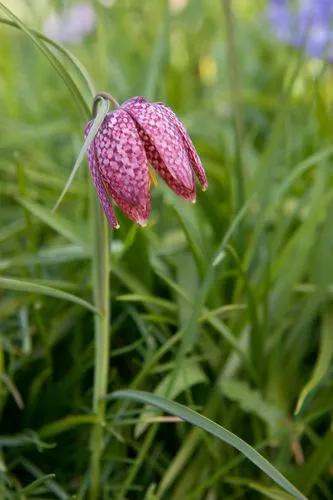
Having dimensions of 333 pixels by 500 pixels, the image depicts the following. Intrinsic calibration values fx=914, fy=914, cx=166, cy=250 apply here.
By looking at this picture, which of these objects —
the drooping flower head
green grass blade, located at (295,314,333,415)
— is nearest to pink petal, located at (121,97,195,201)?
the drooping flower head

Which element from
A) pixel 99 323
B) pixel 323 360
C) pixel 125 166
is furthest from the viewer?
pixel 323 360

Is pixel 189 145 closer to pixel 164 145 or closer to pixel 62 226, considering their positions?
pixel 164 145

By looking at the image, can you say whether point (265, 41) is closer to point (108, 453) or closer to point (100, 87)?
point (100, 87)

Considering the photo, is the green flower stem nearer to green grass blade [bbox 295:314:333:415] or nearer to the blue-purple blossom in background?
green grass blade [bbox 295:314:333:415]

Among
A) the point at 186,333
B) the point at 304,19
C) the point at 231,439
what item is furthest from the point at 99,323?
the point at 304,19

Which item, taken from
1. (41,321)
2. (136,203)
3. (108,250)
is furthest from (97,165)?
(41,321)

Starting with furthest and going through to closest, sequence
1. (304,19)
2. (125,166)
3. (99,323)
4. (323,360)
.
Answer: (304,19) < (323,360) < (99,323) < (125,166)

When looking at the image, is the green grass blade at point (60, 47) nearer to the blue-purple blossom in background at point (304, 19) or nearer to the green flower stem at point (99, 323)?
the green flower stem at point (99, 323)
